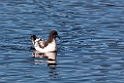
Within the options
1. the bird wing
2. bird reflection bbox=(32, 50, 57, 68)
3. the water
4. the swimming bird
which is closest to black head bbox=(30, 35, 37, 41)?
the swimming bird

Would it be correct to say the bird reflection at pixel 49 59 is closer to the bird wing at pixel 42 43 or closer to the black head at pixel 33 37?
the bird wing at pixel 42 43

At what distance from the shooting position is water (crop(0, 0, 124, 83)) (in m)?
25.5

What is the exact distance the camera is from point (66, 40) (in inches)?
1235

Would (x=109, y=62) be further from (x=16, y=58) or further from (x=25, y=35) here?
(x=25, y=35)

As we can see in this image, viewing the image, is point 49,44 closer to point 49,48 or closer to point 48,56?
point 49,48

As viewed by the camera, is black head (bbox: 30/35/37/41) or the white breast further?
black head (bbox: 30/35/37/41)

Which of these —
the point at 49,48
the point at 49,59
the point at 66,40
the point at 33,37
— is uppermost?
the point at 33,37

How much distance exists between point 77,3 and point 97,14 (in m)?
2.94

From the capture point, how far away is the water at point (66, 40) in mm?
25500

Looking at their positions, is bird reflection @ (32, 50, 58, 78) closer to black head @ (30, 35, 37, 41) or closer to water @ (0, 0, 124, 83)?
water @ (0, 0, 124, 83)

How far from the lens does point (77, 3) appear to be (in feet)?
131

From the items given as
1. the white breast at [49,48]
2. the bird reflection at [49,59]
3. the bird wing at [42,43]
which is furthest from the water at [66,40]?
the bird wing at [42,43]

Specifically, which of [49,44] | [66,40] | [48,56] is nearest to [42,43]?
[49,44]

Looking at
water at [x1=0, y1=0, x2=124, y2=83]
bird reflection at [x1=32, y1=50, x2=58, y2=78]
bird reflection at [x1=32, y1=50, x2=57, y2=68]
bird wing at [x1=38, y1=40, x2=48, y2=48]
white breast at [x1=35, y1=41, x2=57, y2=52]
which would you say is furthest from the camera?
bird wing at [x1=38, y1=40, x2=48, y2=48]
